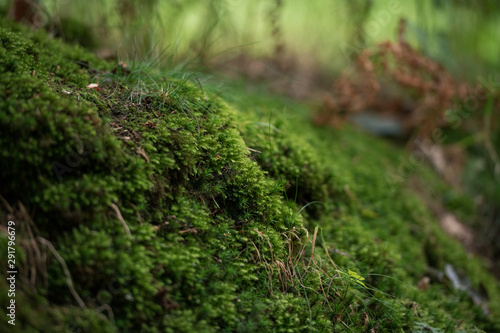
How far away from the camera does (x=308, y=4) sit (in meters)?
5.77

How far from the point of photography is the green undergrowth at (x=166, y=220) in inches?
56.7

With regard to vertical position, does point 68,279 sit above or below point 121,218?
below

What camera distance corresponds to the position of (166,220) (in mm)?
1742

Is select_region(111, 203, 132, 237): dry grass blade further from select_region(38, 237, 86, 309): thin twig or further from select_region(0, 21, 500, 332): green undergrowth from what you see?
select_region(38, 237, 86, 309): thin twig

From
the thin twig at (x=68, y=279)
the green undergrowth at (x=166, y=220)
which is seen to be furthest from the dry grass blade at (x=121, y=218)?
the thin twig at (x=68, y=279)

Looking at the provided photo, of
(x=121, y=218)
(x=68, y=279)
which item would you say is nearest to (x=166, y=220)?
(x=121, y=218)

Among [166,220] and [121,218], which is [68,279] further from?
[166,220]

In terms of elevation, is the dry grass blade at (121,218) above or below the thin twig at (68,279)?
above

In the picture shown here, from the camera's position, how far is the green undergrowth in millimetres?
1441

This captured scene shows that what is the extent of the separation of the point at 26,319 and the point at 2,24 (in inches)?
75.7

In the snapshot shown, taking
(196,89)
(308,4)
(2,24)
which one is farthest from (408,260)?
(308,4)

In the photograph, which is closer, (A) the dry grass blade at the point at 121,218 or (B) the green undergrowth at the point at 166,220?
(B) the green undergrowth at the point at 166,220

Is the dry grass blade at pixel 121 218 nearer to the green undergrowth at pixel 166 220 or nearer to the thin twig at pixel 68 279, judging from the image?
the green undergrowth at pixel 166 220

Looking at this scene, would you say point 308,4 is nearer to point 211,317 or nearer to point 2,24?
point 2,24
